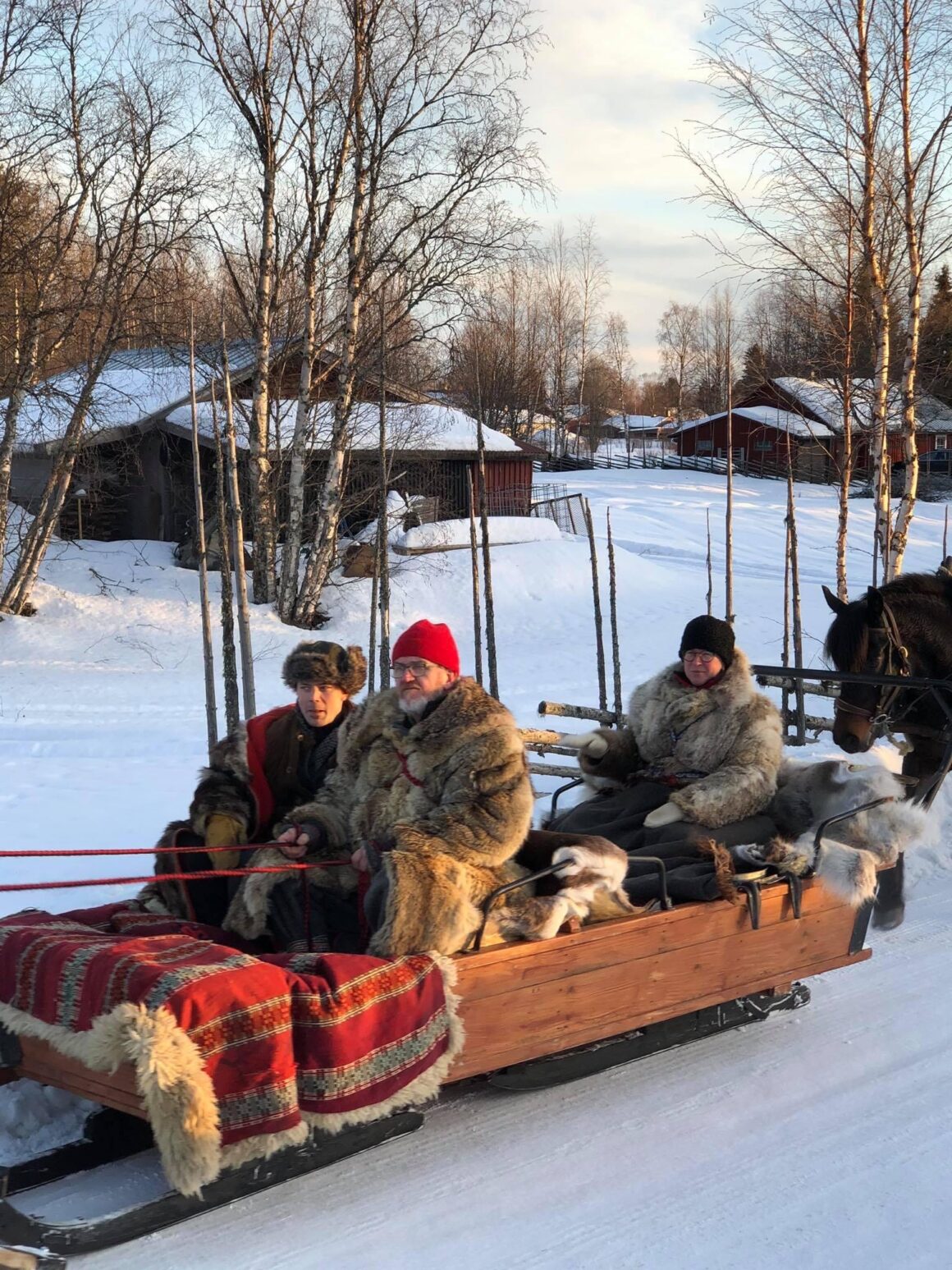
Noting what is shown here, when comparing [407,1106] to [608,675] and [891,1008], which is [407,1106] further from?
[608,675]

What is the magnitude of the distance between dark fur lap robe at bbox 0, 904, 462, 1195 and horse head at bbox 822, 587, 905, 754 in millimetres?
2937

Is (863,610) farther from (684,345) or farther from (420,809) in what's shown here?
(684,345)

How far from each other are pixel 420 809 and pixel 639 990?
980mm

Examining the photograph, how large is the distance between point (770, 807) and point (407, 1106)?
218 centimetres

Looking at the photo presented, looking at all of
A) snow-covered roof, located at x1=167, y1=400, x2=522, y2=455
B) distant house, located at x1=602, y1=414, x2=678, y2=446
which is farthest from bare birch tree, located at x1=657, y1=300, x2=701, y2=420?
snow-covered roof, located at x1=167, y1=400, x2=522, y2=455

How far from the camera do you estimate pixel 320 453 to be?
17.2 metres

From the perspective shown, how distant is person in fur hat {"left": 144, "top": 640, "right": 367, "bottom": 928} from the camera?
4.38 m

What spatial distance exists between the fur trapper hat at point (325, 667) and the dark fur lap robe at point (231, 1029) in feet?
4.25

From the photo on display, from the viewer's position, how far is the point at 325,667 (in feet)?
14.8

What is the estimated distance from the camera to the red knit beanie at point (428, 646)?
3.91 metres

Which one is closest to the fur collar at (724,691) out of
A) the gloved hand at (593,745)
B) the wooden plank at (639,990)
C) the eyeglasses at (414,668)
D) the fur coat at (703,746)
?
the fur coat at (703,746)

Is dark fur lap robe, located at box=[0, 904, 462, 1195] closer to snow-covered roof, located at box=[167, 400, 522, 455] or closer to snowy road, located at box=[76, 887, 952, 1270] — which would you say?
snowy road, located at box=[76, 887, 952, 1270]

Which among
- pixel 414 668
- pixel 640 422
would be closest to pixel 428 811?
pixel 414 668

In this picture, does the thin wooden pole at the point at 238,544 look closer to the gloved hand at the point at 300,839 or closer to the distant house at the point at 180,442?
the gloved hand at the point at 300,839
